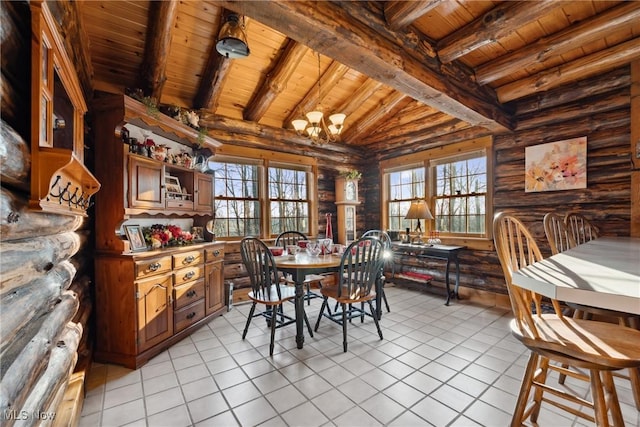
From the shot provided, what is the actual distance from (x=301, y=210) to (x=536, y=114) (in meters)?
3.74

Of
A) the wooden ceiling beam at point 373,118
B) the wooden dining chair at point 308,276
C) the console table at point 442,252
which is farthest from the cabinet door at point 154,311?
the wooden ceiling beam at point 373,118

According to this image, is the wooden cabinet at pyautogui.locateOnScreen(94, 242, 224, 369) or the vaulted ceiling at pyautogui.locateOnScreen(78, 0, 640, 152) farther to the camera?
the wooden cabinet at pyautogui.locateOnScreen(94, 242, 224, 369)

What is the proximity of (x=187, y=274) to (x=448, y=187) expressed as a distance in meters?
4.11

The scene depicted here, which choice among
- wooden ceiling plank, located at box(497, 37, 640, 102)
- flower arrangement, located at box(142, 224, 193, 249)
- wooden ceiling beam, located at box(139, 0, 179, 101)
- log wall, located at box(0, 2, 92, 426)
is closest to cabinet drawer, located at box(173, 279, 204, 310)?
flower arrangement, located at box(142, 224, 193, 249)

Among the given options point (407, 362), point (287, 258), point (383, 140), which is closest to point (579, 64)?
point (383, 140)

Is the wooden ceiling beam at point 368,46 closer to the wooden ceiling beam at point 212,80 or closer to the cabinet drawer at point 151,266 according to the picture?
the wooden ceiling beam at point 212,80

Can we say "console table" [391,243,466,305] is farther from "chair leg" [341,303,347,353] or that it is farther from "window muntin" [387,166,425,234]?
"chair leg" [341,303,347,353]

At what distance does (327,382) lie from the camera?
7.04ft

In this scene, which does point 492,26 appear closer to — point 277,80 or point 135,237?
point 277,80

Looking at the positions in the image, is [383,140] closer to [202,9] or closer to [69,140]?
[202,9]

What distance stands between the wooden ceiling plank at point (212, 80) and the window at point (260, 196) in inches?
30.3

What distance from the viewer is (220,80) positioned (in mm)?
3322

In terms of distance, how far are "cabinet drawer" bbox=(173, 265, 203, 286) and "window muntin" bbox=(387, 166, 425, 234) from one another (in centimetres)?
371

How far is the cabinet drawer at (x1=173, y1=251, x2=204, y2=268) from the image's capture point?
112 inches
